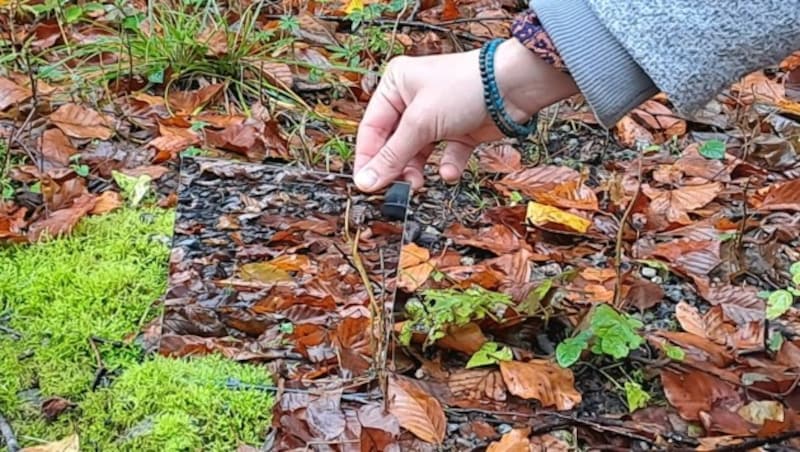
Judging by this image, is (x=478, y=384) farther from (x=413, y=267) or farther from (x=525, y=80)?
(x=525, y=80)

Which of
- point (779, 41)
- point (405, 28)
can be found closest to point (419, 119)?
point (779, 41)

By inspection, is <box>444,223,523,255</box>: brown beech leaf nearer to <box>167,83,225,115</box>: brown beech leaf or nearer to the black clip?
the black clip

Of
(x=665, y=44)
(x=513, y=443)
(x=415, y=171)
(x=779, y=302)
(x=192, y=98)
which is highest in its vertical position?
(x=665, y=44)

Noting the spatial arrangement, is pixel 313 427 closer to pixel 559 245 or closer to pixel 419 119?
pixel 419 119

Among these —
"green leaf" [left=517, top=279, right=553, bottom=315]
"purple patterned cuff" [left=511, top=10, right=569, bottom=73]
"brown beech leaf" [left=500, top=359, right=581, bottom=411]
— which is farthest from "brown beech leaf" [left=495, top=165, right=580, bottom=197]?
"purple patterned cuff" [left=511, top=10, right=569, bottom=73]

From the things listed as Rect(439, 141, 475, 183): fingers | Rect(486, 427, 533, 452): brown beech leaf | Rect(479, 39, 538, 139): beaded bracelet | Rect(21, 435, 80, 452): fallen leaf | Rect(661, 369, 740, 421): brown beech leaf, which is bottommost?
Rect(21, 435, 80, 452): fallen leaf

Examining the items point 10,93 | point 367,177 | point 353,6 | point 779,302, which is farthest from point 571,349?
point 353,6
